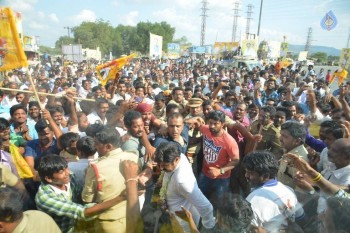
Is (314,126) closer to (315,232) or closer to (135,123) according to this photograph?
(315,232)

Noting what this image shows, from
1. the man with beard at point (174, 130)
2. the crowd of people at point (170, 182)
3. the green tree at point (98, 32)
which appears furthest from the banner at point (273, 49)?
the green tree at point (98, 32)

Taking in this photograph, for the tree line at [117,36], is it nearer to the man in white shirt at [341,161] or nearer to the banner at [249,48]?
the banner at [249,48]

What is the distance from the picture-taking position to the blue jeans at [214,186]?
11.9 feet

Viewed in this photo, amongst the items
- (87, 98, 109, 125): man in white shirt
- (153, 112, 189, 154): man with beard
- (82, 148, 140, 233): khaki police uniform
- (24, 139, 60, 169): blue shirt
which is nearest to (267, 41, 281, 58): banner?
(87, 98, 109, 125): man in white shirt

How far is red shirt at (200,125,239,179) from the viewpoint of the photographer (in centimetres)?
347

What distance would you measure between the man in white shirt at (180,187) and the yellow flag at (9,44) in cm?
269

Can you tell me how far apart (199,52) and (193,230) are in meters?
38.2

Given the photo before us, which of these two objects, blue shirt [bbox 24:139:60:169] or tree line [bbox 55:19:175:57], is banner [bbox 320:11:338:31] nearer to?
blue shirt [bbox 24:139:60:169]

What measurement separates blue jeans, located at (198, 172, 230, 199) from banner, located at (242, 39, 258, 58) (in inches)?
824

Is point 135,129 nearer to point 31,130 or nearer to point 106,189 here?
point 106,189

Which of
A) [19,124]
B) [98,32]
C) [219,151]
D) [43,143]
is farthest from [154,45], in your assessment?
[98,32]

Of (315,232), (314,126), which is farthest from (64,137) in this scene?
(314,126)

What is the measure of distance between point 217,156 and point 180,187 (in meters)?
1.25

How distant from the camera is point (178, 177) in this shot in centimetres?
243
